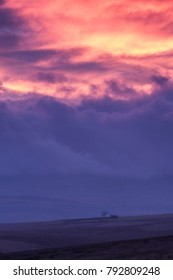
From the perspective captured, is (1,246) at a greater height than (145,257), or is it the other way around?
(1,246)

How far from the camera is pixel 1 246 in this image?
58.8m

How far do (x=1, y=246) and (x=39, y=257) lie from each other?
55.3 ft

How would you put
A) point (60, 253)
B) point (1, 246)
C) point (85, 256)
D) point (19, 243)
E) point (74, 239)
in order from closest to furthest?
point (85, 256) < point (60, 253) < point (1, 246) < point (19, 243) < point (74, 239)

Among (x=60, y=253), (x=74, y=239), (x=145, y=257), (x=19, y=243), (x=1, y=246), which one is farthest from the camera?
(x=74, y=239)

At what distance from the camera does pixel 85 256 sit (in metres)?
41.0

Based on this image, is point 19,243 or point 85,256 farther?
point 19,243
